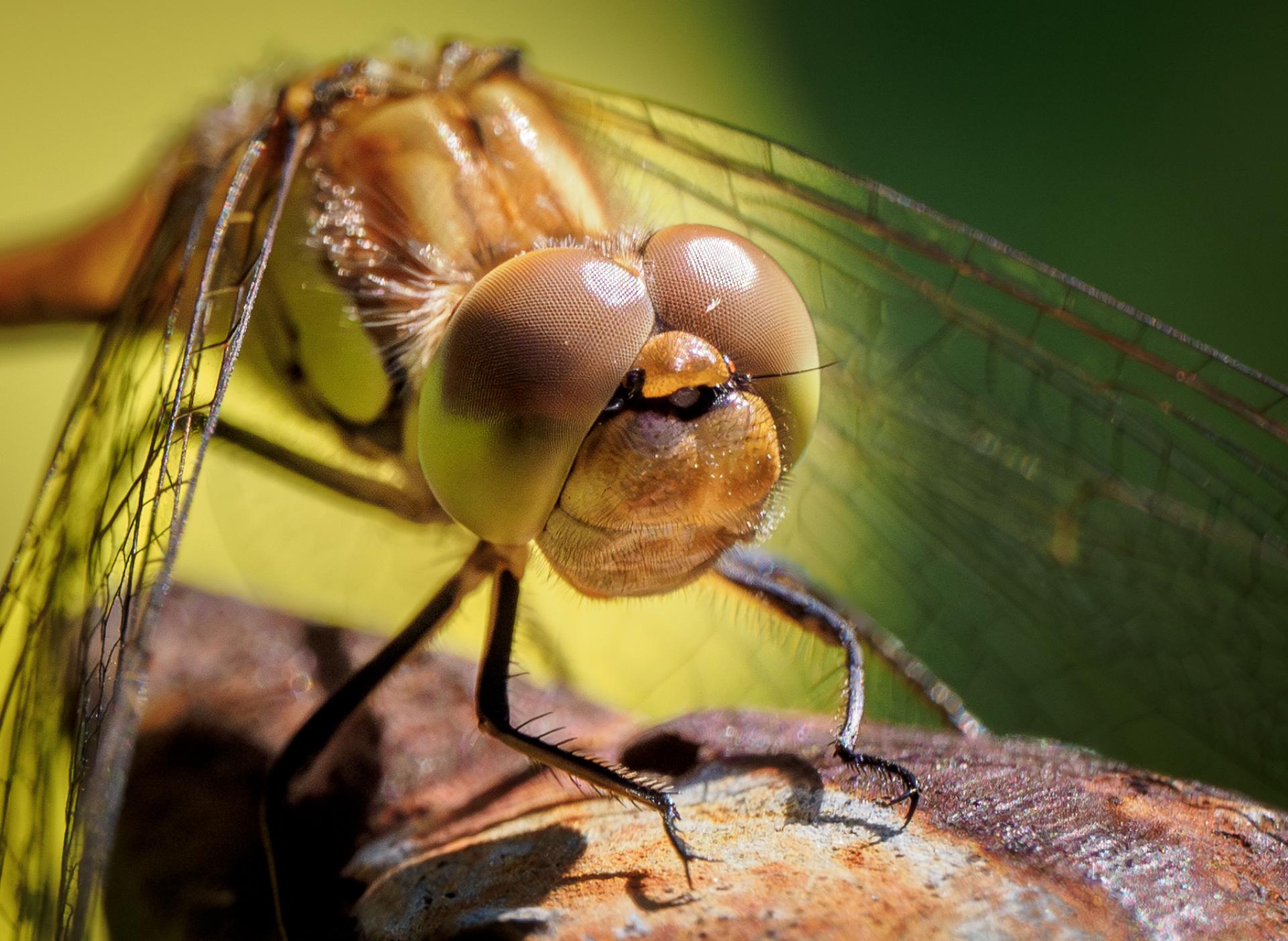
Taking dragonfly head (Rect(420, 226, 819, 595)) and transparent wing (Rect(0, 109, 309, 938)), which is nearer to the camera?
transparent wing (Rect(0, 109, 309, 938))

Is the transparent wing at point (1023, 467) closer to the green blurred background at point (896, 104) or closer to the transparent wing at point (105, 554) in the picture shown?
the green blurred background at point (896, 104)

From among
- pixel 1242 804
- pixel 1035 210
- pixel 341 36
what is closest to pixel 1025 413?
pixel 1035 210

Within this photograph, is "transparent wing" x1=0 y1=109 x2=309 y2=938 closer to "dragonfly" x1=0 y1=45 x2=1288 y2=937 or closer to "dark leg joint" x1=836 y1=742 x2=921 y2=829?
"dragonfly" x1=0 y1=45 x2=1288 y2=937

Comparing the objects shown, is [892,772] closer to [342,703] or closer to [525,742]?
[525,742]

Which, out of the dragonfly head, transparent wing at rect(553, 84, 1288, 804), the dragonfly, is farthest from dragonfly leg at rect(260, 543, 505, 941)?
transparent wing at rect(553, 84, 1288, 804)

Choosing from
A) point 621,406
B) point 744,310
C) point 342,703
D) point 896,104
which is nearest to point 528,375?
point 621,406

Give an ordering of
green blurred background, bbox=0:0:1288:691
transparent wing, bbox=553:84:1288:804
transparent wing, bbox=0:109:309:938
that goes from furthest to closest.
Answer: green blurred background, bbox=0:0:1288:691
transparent wing, bbox=553:84:1288:804
transparent wing, bbox=0:109:309:938
